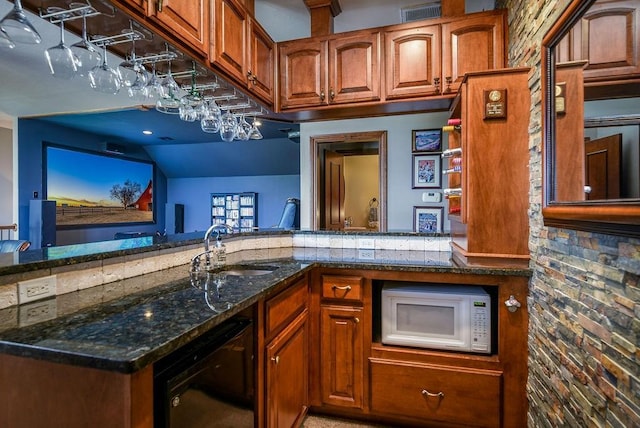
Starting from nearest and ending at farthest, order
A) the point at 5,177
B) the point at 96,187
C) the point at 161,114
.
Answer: the point at 161,114, the point at 5,177, the point at 96,187

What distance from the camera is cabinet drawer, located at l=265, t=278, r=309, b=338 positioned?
4.84ft

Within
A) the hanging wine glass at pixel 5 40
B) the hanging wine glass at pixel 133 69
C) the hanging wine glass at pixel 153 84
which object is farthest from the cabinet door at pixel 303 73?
the hanging wine glass at pixel 5 40

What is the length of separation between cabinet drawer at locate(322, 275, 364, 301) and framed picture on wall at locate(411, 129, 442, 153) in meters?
2.14

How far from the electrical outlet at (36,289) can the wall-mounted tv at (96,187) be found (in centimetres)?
549

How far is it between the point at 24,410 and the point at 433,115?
3643 mm

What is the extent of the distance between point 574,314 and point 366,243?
1441 mm

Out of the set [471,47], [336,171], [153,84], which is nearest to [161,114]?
[336,171]

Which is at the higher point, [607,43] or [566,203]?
[607,43]

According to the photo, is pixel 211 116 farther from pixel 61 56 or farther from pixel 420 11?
pixel 420 11

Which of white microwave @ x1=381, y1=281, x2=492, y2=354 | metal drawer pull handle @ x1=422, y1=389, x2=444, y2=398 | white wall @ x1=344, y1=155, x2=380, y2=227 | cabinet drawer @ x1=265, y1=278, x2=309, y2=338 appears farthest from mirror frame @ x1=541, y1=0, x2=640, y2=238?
white wall @ x1=344, y1=155, x2=380, y2=227

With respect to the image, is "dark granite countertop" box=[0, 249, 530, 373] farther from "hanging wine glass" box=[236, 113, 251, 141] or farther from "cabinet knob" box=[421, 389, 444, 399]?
"hanging wine glass" box=[236, 113, 251, 141]

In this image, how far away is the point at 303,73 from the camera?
2514 mm

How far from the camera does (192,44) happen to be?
5.21 ft

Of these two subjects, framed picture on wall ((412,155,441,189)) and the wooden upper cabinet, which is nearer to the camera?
the wooden upper cabinet
